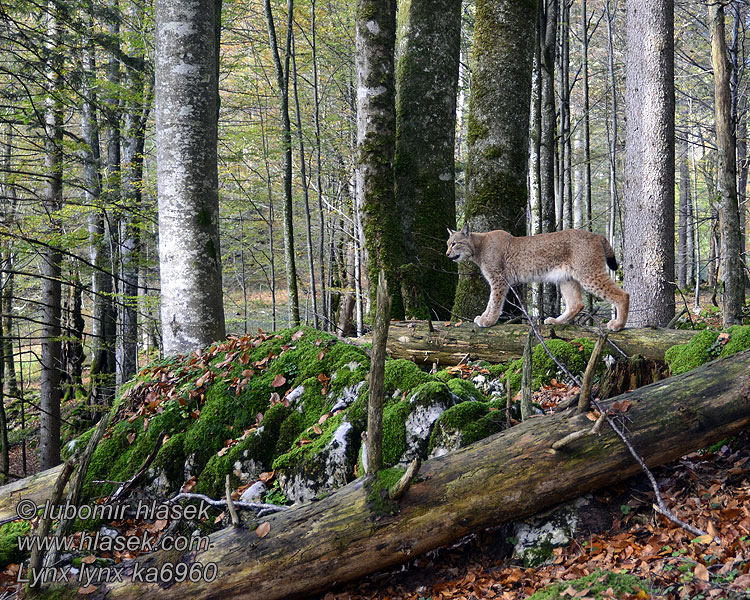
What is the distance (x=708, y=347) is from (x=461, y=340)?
102 inches

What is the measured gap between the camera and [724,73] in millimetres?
7160

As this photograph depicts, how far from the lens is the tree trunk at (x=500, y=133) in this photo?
25.5ft

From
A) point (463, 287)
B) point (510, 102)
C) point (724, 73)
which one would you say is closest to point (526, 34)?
point (510, 102)

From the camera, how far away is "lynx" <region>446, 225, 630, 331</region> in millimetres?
6586

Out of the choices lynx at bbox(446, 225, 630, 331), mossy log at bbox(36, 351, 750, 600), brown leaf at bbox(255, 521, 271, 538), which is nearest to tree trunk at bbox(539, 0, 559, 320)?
lynx at bbox(446, 225, 630, 331)

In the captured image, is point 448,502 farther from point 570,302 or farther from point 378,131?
point 378,131

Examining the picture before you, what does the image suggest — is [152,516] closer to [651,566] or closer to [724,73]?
[651,566]

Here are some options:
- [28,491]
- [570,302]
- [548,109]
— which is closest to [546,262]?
[570,302]

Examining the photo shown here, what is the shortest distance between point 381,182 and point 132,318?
7.56 meters

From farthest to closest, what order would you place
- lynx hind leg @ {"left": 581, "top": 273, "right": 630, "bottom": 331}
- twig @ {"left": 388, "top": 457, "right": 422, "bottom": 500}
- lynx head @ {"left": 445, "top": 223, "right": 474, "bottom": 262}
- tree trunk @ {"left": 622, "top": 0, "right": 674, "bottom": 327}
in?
tree trunk @ {"left": 622, "top": 0, "right": 674, "bottom": 327} < lynx head @ {"left": 445, "top": 223, "right": 474, "bottom": 262} < lynx hind leg @ {"left": 581, "top": 273, "right": 630, "bottom": 331} < twig @ {"left": 388, "top": 457, "right": 422, "bottom": 500}

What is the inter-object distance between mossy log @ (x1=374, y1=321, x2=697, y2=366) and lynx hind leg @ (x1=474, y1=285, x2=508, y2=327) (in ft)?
0.34

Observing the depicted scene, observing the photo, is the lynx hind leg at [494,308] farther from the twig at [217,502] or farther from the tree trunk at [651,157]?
the twig at [217,502]

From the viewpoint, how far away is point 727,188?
700cm

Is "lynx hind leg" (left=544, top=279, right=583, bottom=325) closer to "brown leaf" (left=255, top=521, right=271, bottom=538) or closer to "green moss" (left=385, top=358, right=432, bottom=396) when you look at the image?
"green moss" (left=385, top=358, right=432, bottom=396)
